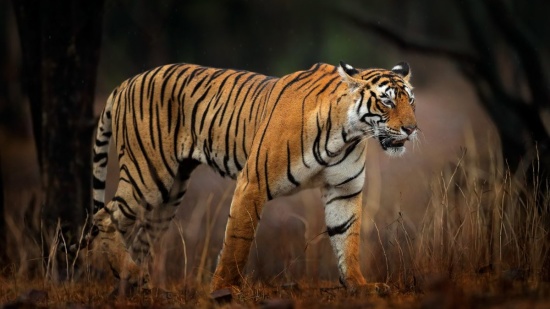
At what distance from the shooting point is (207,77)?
17.6 ft

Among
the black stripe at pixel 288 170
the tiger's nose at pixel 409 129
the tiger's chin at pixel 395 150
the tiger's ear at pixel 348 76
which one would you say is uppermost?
the tiger's ear at pixel 348 76

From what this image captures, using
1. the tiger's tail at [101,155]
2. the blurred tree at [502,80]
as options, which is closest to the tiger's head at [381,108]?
the blurred tree at [502,80]

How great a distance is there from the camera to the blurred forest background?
15.8 feet

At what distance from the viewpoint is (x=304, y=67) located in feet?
43.1

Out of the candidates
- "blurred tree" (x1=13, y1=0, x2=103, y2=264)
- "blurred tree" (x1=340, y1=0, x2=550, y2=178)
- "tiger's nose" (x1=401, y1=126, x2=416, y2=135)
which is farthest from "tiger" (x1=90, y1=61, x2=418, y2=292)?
"blurred tree" (x1=340, y1=0, x2=550, y2=178)

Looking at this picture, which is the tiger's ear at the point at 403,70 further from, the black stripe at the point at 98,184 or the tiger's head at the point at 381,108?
the black stripe at the point at 98,184

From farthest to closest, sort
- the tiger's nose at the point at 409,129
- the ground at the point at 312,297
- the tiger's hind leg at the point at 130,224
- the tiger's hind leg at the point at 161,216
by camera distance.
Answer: the tiger's hind leg at the point at 161,216 → the tiger's hind leg at the point at 130,224 → the tiger's nose at the point at 409,129 → the ground at the point at 312,297

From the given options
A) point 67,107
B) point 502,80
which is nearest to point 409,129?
point 502,80

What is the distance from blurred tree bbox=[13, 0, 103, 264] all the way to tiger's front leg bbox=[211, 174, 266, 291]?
200cm

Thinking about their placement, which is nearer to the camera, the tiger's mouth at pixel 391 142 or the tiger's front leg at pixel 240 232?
the tiger's mouth at pixel 391 142

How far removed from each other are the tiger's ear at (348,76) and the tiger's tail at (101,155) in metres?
1.68

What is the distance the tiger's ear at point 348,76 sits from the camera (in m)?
4.59

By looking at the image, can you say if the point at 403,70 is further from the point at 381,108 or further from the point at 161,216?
the point at 161,216

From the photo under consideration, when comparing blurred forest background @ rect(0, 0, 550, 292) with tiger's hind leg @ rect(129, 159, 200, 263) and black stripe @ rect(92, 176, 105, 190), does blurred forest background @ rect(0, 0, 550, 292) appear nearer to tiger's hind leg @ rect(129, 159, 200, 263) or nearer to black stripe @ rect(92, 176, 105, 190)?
tiger's hind leg @ rect(129, 159, 200, 263)
